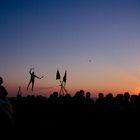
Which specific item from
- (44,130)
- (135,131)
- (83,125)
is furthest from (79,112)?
(135,131)

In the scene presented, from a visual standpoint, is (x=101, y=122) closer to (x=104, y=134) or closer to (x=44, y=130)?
(x=104, y=134)

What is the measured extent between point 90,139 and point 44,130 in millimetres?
2085

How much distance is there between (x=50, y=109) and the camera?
14172 millimetres

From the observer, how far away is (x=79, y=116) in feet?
43.0

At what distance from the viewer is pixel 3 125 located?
5.47m

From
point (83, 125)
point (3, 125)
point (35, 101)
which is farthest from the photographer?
point (35, 101)

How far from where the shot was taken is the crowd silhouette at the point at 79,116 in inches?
468

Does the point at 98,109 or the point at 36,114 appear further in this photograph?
the point at 36,114

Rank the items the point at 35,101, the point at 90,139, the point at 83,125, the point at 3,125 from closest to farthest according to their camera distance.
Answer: the point at 3,125
the point at 90,139
the point at 83,125
the point at 35,101

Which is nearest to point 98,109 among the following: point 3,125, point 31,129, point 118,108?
point 118,108

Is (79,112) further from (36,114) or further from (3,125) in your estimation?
(3,125)

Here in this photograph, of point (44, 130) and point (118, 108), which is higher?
point (118, 108)

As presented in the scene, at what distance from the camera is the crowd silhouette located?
39.0 feet

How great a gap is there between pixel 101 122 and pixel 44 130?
2.21 meters
